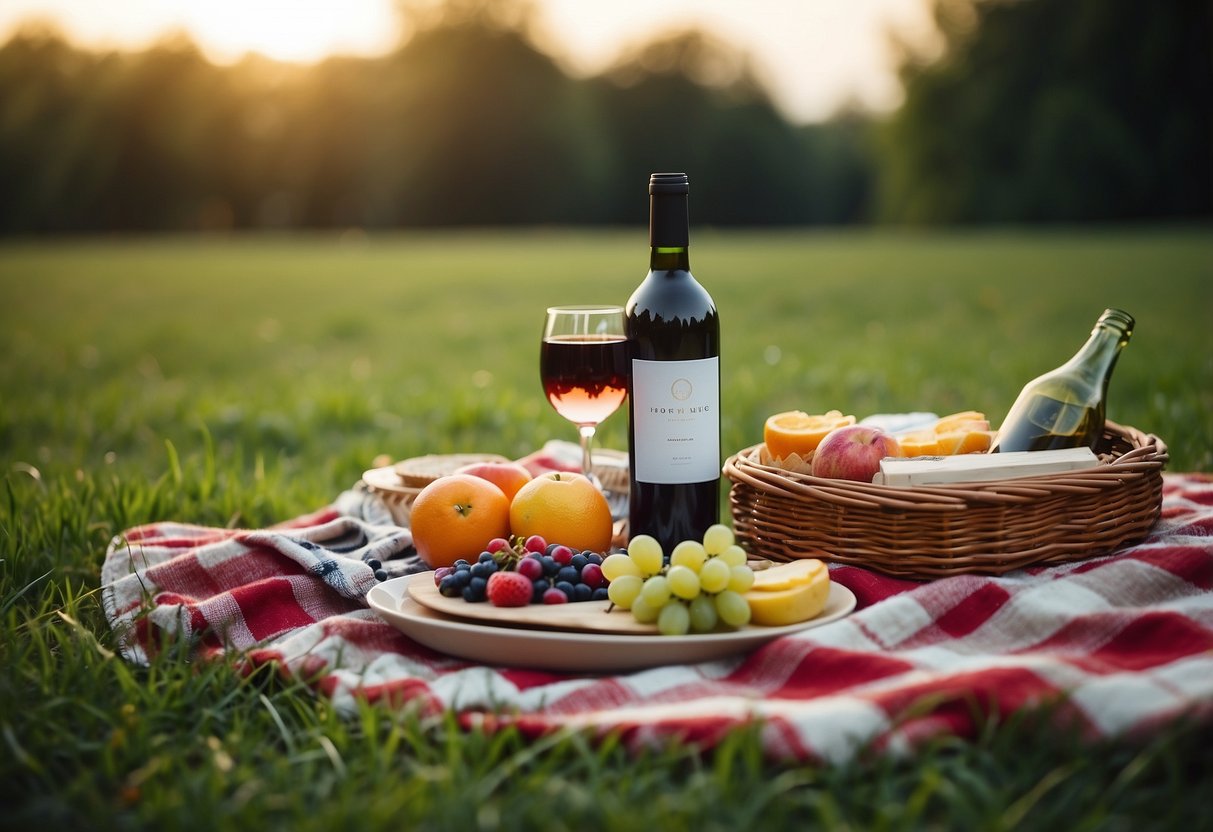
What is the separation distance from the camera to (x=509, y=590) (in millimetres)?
2254

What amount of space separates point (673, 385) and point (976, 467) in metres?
0.74

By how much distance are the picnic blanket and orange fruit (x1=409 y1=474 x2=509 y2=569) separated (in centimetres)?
19

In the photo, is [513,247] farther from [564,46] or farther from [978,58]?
[564,46]

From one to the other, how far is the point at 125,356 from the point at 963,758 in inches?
321

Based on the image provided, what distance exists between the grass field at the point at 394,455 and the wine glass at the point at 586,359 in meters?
0.94

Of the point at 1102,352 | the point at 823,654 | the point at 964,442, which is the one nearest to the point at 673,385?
the point at 823,654

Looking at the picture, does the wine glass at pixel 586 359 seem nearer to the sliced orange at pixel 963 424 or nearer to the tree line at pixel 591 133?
the sliced orange at pixel 963 424

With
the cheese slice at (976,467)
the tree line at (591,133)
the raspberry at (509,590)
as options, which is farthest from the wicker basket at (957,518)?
the tree line at (591,133)

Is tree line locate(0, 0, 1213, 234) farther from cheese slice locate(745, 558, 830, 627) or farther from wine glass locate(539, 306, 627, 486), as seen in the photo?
cheese slice locate(745, 558, 830, 627)

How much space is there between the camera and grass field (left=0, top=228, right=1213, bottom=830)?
1.71 metres

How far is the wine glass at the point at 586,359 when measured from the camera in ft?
8.40

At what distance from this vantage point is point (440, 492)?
2611 mm

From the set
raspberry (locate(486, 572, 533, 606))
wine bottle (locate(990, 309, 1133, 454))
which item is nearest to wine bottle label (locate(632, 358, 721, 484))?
raspberry (locate(486, 572, 533, 606))

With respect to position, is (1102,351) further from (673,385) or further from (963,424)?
(673,385)
